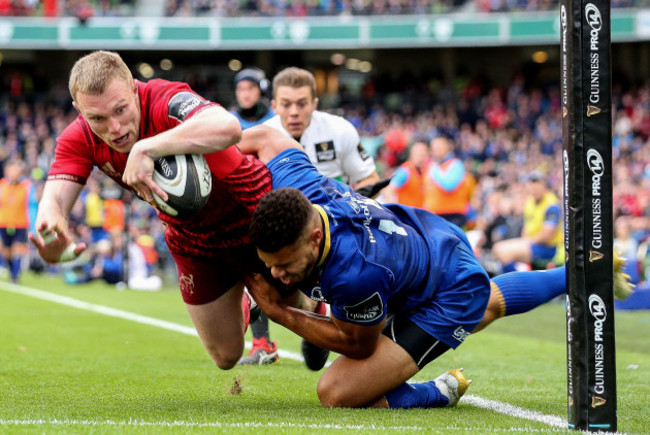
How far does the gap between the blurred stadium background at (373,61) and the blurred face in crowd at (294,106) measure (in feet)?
60.9

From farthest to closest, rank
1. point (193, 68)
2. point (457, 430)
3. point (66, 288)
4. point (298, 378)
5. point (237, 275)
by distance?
1. point (193, 68)
2. point (66, 288)
3. point (298, 378)
4. point (237, 275)
5. point (457, 430)

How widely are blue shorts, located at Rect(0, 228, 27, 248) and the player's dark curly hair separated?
51.6 ft

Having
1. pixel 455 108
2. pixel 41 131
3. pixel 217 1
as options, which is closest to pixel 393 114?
pixel 455 108

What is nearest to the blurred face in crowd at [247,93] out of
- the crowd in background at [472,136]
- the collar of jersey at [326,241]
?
the collar of jersey at [326,241]

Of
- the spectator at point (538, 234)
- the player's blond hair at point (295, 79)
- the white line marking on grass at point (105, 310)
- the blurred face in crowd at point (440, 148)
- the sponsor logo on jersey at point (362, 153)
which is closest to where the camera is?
the player's blond hair at point (295, 79)

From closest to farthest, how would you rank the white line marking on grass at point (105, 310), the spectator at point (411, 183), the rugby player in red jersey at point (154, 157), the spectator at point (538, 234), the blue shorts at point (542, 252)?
the rugby player in red jersey at point (154, 157) < the white line marking on grass at point (105, 310) < the spectator at point (411, 183) < the spectator at point (538, 234) < the blue shorts at point (542, 252)

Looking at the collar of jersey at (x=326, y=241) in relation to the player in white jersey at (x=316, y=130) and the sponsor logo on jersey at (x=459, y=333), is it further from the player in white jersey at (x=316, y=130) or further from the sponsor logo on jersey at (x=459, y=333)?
the player in white jersey at (x=316, y=130)

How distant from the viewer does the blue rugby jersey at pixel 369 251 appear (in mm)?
4676

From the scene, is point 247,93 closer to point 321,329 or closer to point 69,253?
point 321,329

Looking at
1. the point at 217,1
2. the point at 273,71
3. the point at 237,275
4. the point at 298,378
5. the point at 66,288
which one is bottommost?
the point at 66,288

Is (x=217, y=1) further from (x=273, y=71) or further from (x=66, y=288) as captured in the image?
(x=66, y=288)

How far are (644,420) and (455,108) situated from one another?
29.6 metres

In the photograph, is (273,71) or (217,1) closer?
(217,1)

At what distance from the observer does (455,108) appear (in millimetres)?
33781
